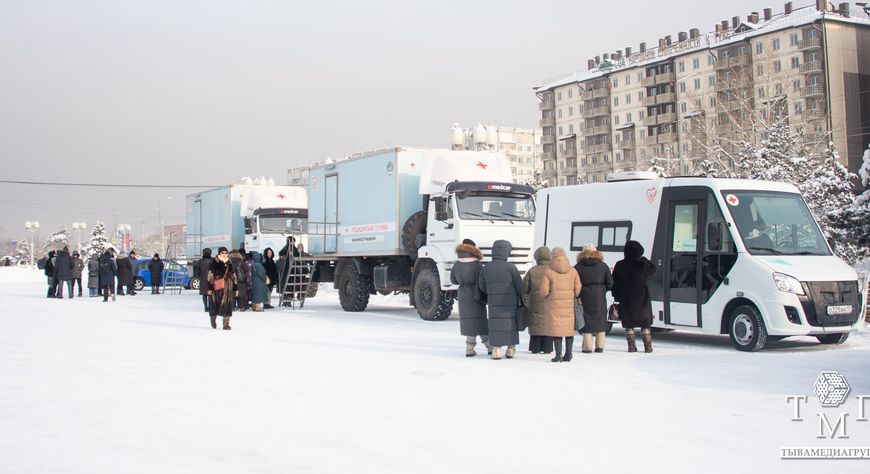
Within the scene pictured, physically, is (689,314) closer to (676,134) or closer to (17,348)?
(17,348)

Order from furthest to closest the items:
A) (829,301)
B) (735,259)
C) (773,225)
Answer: (773,225)
(735,259)
(829,301)

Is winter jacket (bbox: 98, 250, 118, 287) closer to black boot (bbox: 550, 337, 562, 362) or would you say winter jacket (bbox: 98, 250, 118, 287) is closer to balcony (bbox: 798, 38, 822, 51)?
black boot (bbox: 550, 337, 562, 362)

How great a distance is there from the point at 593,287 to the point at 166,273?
3097 cm

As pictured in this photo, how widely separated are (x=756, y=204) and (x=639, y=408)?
22.7ft

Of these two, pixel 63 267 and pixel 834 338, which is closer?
pixel 834 338

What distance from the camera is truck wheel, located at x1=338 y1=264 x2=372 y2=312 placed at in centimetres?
2403

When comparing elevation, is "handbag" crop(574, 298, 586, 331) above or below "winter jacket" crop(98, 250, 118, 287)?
below

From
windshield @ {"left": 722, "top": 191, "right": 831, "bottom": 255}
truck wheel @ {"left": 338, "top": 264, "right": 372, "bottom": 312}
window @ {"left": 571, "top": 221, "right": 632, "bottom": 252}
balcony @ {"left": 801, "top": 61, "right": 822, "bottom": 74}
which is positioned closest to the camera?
windshield @ {"left": 722, "top": 191, "right": 831, "bottom": 255}

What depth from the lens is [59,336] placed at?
55.2 feet

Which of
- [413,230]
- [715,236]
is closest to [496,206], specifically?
[413,230]

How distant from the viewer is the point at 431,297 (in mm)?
20453

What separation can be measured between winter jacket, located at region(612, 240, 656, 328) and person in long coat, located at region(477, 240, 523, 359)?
188 centimetres

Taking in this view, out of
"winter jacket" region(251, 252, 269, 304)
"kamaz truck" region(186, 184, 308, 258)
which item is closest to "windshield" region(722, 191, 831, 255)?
"winter jacket" region(251, 252, 269, 304)

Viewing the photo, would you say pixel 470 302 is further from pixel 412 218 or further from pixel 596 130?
pixel 596 130
